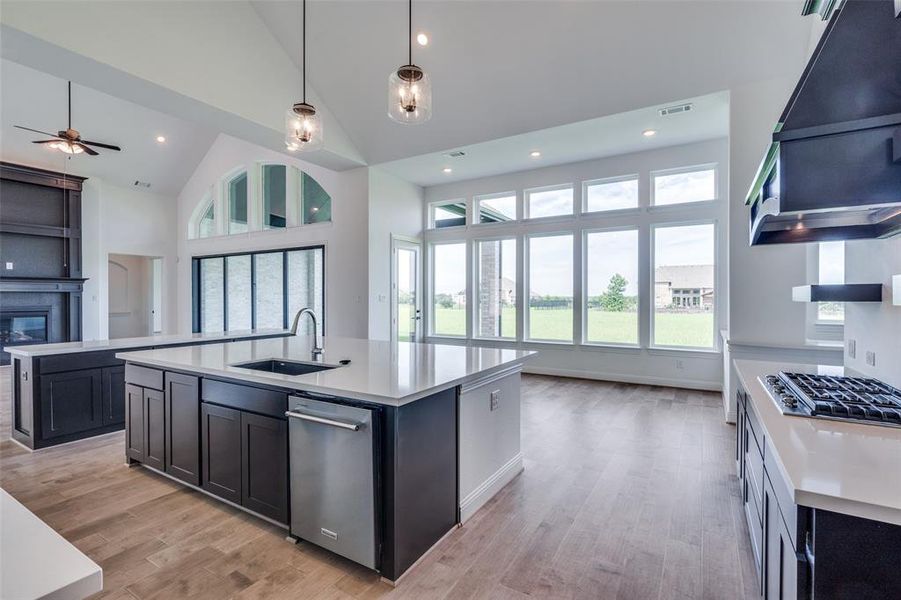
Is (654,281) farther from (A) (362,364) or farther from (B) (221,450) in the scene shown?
(B) (221,450)

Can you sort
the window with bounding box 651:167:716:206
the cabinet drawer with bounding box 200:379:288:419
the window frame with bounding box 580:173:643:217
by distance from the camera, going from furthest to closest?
the window frame with bounding box 580:173:643:217, the window with bounding box 651:167:716:206, the cabinet drawer with bounding box 200:379:288:419

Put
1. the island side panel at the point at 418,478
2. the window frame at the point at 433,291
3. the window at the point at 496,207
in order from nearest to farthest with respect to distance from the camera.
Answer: the island side panel at the point at 418,478
the window at the point at 496,207
the window frame at the point at 433,291

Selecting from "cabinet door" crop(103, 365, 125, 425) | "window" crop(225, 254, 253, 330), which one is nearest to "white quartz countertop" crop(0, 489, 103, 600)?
"cabinet door" crop(103, 365, 125, 425)

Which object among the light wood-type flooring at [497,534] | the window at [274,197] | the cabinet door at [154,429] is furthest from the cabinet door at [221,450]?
the window at [274,197]

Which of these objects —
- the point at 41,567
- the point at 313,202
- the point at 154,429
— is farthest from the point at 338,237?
the point at 41,567

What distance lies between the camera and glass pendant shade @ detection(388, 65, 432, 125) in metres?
2.59

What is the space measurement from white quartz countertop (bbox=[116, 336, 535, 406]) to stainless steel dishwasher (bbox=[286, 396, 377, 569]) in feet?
0.40

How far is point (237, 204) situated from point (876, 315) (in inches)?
370

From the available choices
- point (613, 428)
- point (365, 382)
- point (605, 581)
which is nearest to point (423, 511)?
point (365, 382)

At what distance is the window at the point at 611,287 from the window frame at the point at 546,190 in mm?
447

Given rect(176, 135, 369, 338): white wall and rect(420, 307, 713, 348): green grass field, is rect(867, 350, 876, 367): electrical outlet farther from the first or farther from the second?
rect(176, 135, 369, 338): white wall

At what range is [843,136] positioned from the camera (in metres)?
1.37

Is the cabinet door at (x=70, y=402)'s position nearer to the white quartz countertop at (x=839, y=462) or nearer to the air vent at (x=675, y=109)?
the white quartz countertop at (x=839, y=462)

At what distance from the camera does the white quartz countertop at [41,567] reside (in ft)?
1.94
